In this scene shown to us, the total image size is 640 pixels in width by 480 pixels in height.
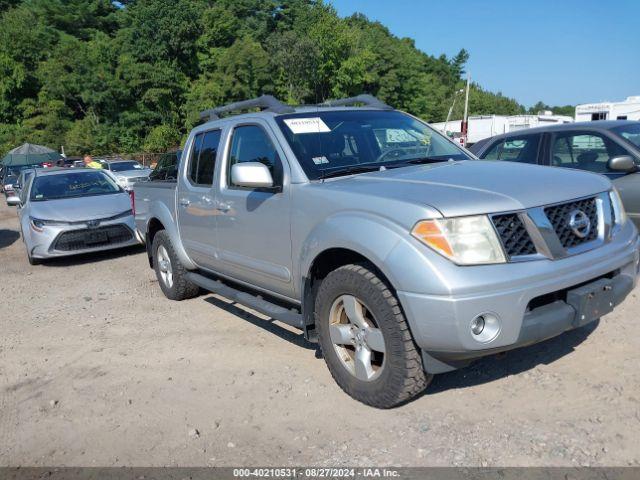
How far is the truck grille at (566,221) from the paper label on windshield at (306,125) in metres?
1.78

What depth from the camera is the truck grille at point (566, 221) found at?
3.08m

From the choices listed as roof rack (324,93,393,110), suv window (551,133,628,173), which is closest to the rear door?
roof rack (324,93,393,110)

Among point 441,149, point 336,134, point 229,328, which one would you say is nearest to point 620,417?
point 441,149

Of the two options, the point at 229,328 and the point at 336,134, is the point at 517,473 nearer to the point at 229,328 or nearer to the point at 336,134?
the point at 336,134

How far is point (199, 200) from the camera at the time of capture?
5.03m

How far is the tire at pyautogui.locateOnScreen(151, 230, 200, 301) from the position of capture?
5812 mm

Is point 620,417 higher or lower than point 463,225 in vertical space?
lower

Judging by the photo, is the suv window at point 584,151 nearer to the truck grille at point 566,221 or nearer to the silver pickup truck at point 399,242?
the silver pickup truck at point 399,242

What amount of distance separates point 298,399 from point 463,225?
1.63m

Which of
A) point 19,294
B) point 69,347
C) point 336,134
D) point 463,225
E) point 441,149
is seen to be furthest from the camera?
point 19,294

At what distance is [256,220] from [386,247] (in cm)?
144

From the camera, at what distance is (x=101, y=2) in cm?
8106

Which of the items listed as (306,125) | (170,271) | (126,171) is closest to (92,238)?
(170,271)

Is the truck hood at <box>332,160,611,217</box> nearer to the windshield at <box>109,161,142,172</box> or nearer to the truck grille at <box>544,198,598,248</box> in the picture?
the truck grille at <box>544,198,598,248</box>
